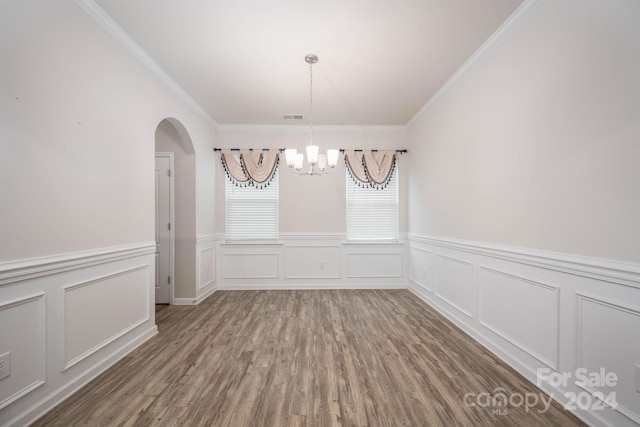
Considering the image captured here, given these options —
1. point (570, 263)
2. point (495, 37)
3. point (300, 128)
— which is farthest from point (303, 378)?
point (300, 128)

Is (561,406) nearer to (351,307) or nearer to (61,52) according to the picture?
(351,307)

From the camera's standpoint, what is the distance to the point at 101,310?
7.82 ft

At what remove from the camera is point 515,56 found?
238 centimetres

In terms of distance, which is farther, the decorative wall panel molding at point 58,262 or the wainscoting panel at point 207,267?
the wainscoting panel at point 207,267

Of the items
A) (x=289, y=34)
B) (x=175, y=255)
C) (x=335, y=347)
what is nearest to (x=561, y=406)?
(x=335, y=347)

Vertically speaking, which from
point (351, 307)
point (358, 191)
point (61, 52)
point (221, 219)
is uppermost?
point (61, 52)

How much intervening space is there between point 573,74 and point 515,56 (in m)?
0.66

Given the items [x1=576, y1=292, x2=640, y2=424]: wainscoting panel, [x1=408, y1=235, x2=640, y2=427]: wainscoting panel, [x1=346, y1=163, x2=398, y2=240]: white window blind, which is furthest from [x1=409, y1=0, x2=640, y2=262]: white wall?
[x1=346, y1=163, x2=398, y2=240]: white window blind

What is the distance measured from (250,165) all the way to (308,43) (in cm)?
262

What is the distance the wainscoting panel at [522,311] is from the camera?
80.7 inches

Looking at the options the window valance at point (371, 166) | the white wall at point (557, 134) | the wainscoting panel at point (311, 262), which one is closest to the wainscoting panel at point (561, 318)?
the white wall at point (557, 134)

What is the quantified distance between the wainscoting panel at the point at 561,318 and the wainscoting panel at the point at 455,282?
22 millimetres

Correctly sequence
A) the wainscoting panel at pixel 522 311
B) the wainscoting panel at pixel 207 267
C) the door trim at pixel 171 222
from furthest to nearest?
1. the wainscoting panel at pixel 207 267
2. the door trim at pixel 171 222
3. the wainscoting panel at pixel 522 311

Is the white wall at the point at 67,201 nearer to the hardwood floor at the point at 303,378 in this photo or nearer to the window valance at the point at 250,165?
the hardwood floor at the point at 303,378
